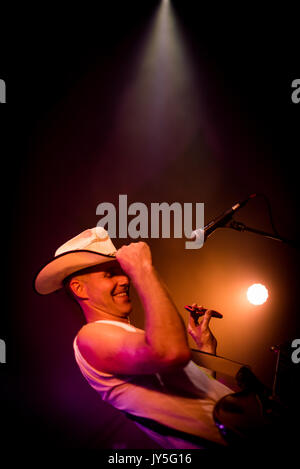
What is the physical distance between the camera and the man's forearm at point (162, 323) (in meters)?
1.16

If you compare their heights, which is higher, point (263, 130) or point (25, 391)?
point (263, 130)

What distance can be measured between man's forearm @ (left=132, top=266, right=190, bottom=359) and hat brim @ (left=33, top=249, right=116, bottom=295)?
402mm

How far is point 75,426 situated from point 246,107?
353 cm

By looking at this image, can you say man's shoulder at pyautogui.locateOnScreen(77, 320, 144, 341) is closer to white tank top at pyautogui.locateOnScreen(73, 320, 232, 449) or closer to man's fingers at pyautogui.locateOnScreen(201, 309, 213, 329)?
white tank top at pyautogui.locateOnScreen(73, 320, 232, 449)

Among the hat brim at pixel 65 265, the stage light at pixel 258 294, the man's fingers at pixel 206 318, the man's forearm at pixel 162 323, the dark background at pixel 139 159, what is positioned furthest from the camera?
the stage light at pixel 258 294

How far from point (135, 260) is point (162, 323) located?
331mm

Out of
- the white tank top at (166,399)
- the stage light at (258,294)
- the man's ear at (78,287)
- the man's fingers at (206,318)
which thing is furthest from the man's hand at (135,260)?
the stage light at (258,294)

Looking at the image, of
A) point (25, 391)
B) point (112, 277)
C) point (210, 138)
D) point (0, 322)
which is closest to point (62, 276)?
point (112, 277)

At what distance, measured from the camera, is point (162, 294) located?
1261 millimetres

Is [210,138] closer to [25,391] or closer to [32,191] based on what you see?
[32,191]

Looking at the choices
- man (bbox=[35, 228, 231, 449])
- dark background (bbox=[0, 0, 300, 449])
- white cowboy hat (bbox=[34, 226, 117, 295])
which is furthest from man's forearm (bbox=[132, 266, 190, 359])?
dark background (bbox=[0, 0, 300, 449])

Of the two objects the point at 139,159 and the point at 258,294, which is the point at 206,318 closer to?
the point at 258,294

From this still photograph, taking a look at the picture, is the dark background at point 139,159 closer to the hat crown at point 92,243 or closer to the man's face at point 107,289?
the hat crown at point 92,243

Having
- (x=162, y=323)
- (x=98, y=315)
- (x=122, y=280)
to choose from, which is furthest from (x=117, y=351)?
(x=122, y=280)
